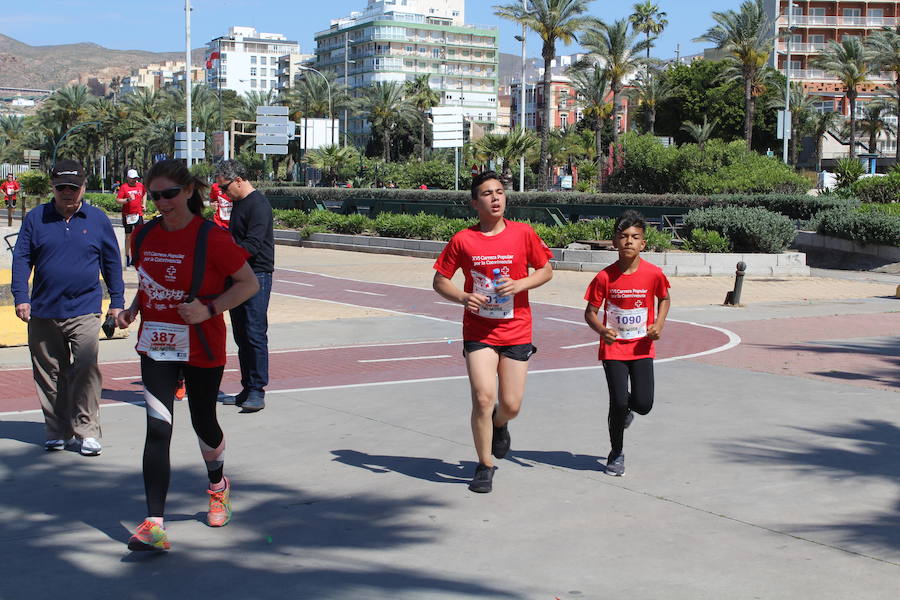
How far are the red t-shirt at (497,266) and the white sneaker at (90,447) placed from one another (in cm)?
A: 256

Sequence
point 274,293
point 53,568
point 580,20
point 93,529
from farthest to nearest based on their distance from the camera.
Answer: point 580,20, point 274,293, point 93,529, point 53,568

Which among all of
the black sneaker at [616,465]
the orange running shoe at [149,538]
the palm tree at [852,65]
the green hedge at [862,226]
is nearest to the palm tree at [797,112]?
the palm tree at [852,65]

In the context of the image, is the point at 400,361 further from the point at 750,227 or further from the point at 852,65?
the point at 852,65

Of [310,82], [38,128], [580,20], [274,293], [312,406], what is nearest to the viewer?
[312,406]

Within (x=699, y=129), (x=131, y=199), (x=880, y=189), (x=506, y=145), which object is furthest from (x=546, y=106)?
(x=131, y=199)

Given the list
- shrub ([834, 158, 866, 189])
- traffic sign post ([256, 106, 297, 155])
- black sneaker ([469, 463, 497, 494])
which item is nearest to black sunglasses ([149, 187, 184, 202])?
black sneaker ([469, 463, 497, 494])

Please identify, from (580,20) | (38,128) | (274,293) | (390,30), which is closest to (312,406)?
(274,293)

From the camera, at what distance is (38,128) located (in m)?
114

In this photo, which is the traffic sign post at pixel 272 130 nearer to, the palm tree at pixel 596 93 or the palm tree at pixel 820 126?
the palm tree at pixel 596 93

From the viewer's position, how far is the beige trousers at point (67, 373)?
6.67m

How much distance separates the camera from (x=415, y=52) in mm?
163375

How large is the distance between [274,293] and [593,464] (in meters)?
12.4

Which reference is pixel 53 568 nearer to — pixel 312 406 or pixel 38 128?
pixel 312 406

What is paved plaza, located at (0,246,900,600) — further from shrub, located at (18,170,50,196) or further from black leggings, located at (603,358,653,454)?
shrub, located at (18,170,50,196)
